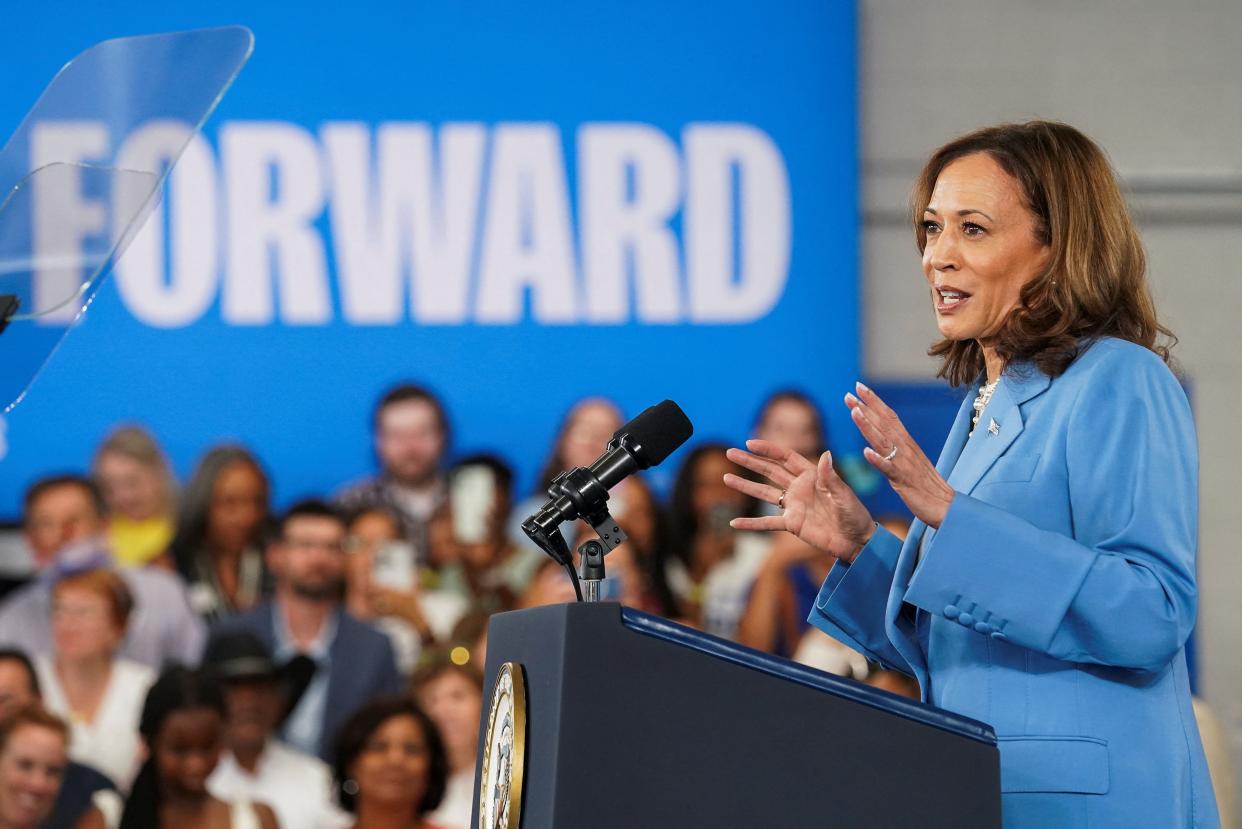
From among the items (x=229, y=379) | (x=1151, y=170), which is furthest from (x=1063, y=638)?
(x=1151, y=170)

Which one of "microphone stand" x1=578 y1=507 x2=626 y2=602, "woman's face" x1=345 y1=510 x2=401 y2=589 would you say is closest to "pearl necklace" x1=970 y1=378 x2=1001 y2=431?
"microphone stand" x1=578 y1=507 x2=626 y2=602

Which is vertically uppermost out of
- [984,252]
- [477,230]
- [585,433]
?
[477,230]

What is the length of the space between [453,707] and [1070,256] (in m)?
3.48

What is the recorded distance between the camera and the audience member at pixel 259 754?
485cm

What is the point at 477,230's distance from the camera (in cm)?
525

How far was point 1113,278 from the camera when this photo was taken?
1797 mm

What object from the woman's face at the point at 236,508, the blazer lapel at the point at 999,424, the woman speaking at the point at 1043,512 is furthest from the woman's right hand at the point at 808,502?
the woman's face at the point at 236,508

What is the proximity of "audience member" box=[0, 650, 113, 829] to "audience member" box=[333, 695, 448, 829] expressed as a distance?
78 cm

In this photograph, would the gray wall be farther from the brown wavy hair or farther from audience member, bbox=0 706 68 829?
the brown wavy hair

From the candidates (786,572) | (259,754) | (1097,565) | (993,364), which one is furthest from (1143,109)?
(1097,565)

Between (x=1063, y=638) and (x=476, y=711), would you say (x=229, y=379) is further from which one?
(x=1063, y=638)

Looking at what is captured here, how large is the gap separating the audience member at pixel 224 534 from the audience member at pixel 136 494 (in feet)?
0.19

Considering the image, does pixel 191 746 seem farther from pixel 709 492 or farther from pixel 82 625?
pixel 709 492

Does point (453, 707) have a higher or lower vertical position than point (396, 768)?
higher
